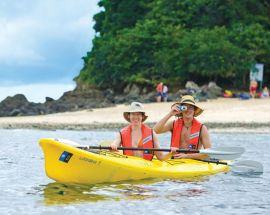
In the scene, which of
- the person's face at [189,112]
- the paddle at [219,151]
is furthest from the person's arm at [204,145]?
the person's face at [189,112]

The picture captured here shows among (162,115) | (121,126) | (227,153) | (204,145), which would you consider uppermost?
(162,115)

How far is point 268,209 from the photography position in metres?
9.02

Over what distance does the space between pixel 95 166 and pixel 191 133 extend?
6.98ft

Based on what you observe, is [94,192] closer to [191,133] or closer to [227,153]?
[191,133]

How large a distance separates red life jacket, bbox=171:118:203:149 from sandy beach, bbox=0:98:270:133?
40.4ft

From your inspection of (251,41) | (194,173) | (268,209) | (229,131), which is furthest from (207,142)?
(251,41)

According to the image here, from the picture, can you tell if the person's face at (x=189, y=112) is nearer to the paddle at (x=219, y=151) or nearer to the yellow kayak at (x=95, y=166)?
the paddle at (x=219, y=151)

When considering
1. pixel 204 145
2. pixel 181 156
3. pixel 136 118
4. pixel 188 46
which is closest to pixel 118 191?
pixel 136 118

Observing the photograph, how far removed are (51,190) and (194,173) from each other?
2390 mm

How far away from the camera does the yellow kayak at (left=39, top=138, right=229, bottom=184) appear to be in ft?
32.6

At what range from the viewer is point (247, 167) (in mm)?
12297

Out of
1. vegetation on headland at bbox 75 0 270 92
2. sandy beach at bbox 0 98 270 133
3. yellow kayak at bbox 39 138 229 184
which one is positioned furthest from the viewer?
vegetation on headland at bbox 75 0 270 92

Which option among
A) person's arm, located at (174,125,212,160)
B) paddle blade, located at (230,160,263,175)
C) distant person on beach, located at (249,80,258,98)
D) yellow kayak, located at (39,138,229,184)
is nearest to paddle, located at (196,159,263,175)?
paddle blade, located at (230,160,263,175)

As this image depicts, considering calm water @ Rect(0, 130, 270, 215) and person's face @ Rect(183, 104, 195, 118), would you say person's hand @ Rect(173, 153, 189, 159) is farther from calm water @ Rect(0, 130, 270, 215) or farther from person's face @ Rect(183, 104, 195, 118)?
person's face @ Rect(183, 104, 195, 118)
